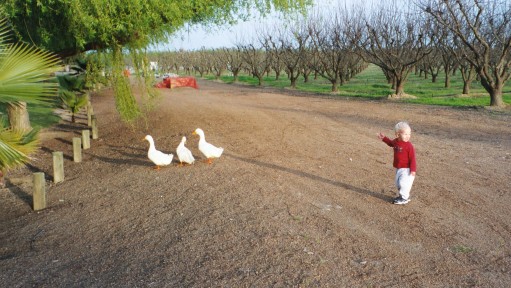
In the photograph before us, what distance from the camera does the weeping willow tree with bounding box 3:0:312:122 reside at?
7.96 m

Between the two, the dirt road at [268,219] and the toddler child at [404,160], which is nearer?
the dirt road at [268,219]

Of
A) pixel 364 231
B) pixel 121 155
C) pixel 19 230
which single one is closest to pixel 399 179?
pixel 364 231

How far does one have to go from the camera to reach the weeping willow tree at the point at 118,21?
796cm

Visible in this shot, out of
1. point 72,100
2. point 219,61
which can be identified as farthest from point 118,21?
point 219,61

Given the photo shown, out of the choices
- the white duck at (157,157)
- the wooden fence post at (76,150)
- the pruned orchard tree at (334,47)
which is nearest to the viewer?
the white duck at (157,157)

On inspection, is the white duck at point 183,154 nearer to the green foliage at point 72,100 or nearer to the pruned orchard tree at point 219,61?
the green foliage at point 72,100

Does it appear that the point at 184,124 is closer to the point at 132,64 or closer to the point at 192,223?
the point at 132,64

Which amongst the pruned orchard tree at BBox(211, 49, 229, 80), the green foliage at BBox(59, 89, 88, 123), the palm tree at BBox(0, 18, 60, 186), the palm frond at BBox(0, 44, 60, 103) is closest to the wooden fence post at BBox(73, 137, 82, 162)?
the palm tree at BBox(0, 18, 60, 186)

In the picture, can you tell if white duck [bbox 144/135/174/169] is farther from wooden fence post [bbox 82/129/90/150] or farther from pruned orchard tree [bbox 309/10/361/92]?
pruned orchard tree [bbox 309/10/361/92]

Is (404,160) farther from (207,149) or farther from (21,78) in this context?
(21,78)

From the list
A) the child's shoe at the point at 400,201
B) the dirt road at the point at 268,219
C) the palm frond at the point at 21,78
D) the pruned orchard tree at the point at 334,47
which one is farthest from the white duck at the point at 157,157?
the pruned orchard tree at the point at 334,47

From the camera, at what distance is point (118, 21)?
827cm

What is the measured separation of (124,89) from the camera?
426 inches

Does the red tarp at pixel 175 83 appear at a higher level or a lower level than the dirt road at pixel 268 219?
higher
